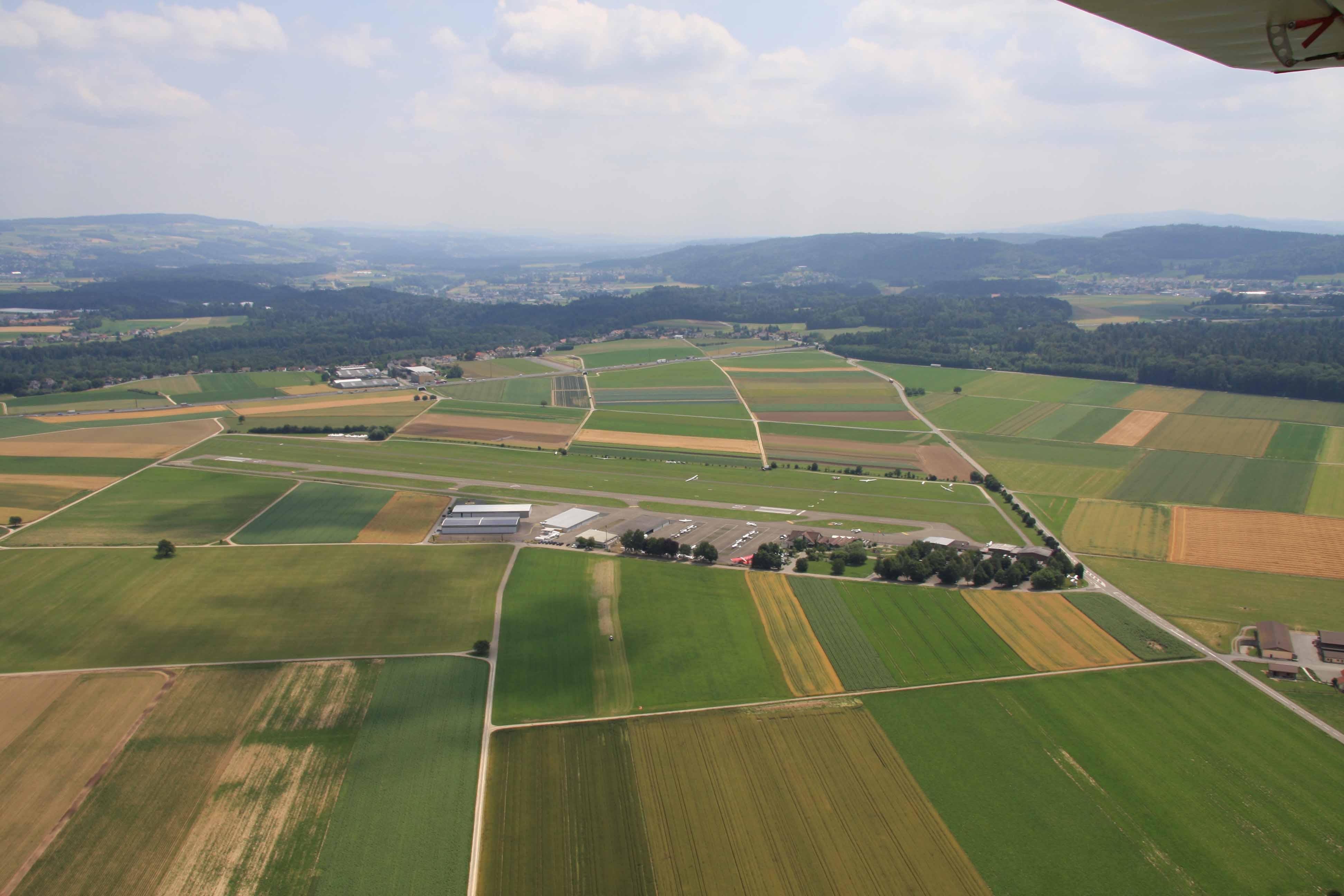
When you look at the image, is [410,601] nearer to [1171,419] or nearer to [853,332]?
[1171,419]

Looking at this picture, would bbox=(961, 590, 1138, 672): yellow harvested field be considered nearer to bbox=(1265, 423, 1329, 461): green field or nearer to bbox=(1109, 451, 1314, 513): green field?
bbox=(1109, 451, 1314, 513): green field

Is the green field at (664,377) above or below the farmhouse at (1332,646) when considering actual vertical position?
above

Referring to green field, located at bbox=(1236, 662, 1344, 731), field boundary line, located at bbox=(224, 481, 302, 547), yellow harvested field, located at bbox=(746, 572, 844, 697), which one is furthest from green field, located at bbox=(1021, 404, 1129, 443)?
field boundary line, located at bbox=(224, 481, 302, 547)

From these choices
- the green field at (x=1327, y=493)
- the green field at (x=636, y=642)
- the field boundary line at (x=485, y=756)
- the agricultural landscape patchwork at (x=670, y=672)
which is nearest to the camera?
the field boundary line at (x=485, y=756)

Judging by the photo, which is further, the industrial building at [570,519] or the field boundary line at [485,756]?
the industrial building at [570,519]

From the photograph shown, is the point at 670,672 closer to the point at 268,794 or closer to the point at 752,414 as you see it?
the point at 268,794

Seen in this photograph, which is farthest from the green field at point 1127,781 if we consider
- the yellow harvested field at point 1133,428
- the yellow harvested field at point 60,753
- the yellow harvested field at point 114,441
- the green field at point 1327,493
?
the yellow harvested field at point 114,441

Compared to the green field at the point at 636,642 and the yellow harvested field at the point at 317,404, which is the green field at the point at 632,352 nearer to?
the yellow harvested field at the point at 317,404
